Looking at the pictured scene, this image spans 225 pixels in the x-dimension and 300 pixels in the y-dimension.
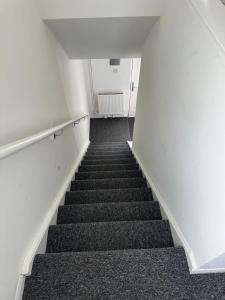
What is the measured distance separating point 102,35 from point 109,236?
1969mm

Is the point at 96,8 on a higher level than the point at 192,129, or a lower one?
higher

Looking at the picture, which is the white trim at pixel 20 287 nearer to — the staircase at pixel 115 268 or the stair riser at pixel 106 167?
the staircase at pixel 115 268

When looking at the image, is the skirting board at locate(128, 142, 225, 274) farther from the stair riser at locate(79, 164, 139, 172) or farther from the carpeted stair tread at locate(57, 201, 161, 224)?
the stair riser at locate(79, 164, 139, 172)

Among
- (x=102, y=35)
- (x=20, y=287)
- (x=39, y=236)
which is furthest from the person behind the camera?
(x=102, y=35)

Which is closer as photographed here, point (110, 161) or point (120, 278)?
point (120, 278)

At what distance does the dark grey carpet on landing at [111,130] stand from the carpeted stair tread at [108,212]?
420cm

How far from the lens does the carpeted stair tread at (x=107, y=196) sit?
2021 millimetres

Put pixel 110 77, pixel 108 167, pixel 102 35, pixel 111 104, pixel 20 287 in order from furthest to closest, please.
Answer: pixel 111 104 → pixel 110 77 → pixel 108 167 → pixel 102 35 → pixel 20 287

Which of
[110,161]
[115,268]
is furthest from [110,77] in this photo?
[115,268]

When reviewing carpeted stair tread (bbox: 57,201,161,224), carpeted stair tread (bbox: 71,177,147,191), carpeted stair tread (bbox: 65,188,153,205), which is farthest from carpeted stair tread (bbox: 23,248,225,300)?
carpeted stair tread (bbox: 71,177,147,191)

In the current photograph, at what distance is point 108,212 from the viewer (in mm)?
Result: 1718

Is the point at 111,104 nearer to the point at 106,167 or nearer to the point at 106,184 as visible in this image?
the point at 106,167

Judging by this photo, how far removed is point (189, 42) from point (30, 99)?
0.95m

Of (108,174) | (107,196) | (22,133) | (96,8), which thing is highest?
(96,8)
